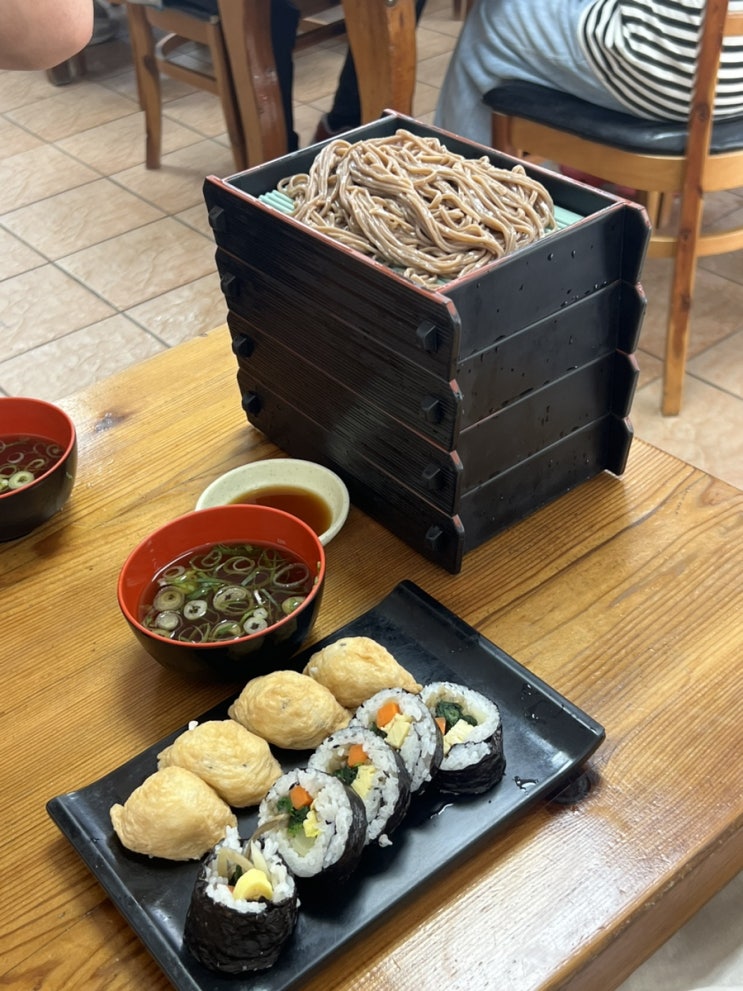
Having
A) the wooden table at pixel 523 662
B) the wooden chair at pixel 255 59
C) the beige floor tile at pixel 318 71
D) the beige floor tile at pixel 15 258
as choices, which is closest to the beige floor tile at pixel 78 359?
the beige floor tile at pixel 15 258

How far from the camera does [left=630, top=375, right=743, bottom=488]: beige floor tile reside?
6.56 feet

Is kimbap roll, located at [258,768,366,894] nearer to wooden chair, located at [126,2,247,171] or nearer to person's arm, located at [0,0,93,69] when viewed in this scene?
person's arm, located at [0,0,93,69]

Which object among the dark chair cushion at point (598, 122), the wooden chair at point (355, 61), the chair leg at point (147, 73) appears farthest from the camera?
the chair leg at point (147, 73)

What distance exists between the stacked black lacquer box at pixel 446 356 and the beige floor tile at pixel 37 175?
91.3 inches

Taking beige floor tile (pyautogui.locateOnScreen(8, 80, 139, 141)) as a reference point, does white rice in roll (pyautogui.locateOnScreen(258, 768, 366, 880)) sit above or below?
above

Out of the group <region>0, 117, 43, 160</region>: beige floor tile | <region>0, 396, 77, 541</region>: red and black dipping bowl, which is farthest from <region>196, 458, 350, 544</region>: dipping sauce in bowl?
<region>0, 117, 43, 160</region>: beige floor tile

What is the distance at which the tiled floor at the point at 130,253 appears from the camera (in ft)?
7.39

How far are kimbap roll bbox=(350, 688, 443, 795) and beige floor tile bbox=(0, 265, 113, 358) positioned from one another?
1974mm

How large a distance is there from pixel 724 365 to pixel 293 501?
1.51 m

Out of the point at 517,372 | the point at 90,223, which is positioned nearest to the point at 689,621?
the point at 517,372

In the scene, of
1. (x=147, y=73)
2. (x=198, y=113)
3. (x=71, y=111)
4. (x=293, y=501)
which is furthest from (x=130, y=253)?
(x=293, y=501)

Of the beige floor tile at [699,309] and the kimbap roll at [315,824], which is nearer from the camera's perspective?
the kimbap roll at [315,824]

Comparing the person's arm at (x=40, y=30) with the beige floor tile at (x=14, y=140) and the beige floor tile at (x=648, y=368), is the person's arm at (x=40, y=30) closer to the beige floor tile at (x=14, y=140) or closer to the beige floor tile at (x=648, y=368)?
the beige floor tile at (x=648, y=368)

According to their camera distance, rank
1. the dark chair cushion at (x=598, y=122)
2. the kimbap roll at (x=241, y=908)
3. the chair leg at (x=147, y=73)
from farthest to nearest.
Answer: the chair leg at (x=147, y=73)
the dark chair cushion at (x=598, y=122)
the kimbap roll at (x=241, y=908)
